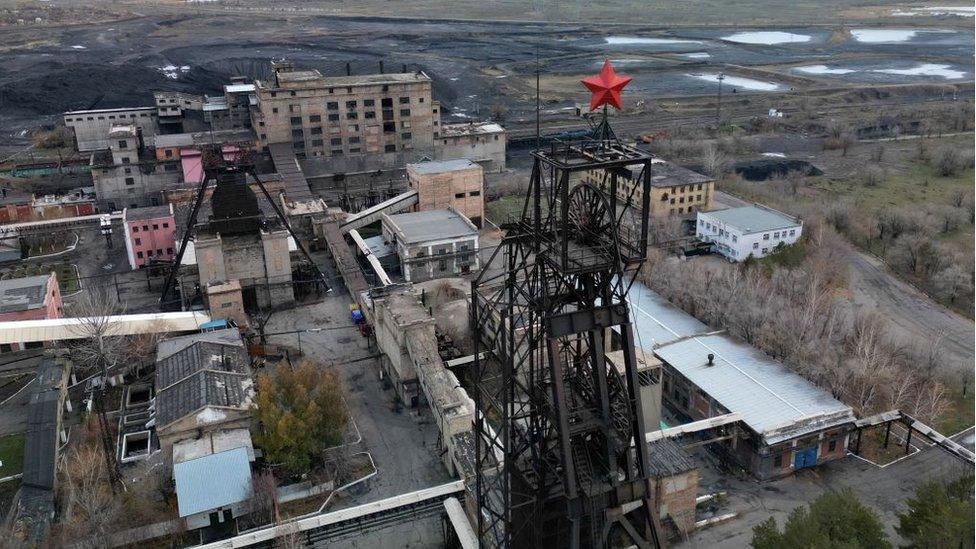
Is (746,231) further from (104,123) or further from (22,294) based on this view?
(104,123)

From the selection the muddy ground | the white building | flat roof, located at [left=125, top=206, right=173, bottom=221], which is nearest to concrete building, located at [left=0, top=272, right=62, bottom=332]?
flat roof, located at [left=125, top=206, right=173, bottom=221]

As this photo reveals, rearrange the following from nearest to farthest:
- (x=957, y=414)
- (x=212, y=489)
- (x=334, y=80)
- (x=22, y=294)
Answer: (x=212, y=489) < (x=957, y=414) < (x=22, y=294) < (x=334, y=80)

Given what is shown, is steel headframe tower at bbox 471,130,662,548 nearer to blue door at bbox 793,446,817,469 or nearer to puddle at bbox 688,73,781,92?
blue door at bbox 793,446,817,469

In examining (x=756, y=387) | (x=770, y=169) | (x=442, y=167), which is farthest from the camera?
(x=770, y=169)

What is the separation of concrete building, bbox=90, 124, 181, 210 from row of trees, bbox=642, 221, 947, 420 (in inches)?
1260

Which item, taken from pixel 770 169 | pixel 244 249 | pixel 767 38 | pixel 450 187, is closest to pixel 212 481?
pixel 244 249

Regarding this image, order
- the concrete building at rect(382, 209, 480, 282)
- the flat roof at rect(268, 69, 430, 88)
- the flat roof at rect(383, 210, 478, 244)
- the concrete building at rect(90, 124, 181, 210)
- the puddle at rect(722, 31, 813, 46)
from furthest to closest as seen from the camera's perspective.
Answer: the puddle at rect(722, 31, 813, 46) < the flat roof at rect(268, 69, 430, 88) < the concrete building at rect(90, 124, 181, 210) < the flat roof at rect(383, 210, 478, 244) < the concrete building at rect(382, 209, 480, 282)

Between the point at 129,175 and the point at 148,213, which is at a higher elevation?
the point at 129,175

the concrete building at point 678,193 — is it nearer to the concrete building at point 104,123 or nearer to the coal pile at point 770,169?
the coal pile at point 770,169

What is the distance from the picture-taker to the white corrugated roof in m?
27.3

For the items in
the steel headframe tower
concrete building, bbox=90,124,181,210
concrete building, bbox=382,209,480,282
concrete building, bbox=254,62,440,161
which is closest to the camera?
the steel headframe tower

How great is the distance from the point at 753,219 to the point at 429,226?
660 inches

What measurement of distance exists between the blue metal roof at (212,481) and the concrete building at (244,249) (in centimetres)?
1349

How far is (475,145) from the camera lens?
55094mm
